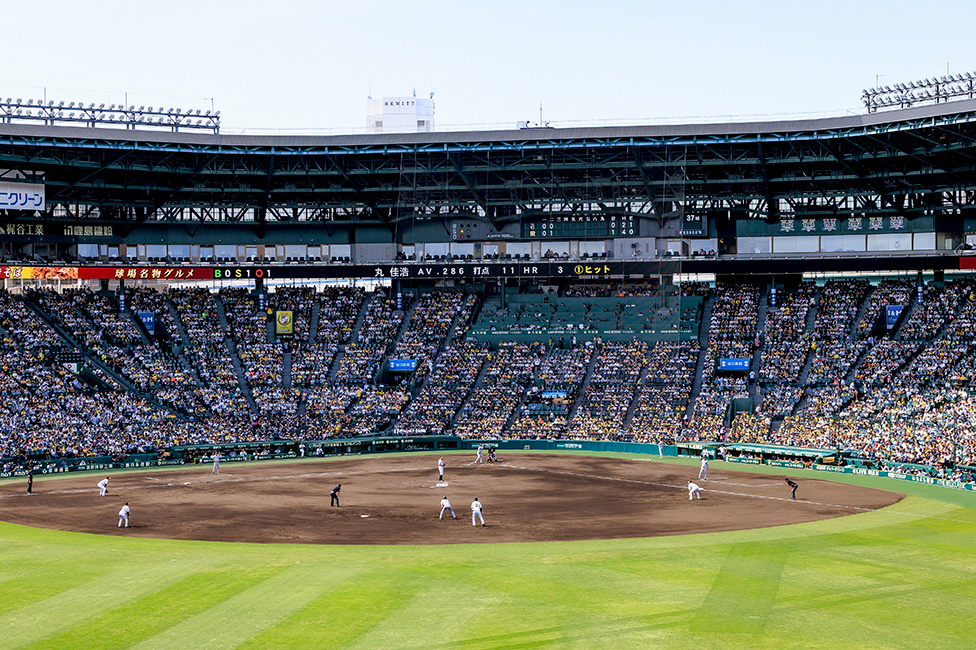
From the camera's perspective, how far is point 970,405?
59625 millimetres

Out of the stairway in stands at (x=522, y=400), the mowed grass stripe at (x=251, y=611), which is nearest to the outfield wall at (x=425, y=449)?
the stairway in stands at (x=522, y=400)

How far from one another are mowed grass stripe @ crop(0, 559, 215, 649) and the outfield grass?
3.4 inches

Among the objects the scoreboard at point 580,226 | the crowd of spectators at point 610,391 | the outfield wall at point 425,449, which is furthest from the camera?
the scoreboard at point 580,226

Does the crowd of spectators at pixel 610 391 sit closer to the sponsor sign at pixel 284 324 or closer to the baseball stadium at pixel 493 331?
the baseball stadium at pixel 493 331

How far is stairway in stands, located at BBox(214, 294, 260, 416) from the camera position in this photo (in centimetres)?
7638

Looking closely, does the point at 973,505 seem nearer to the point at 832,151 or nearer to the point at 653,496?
the point at 653,496

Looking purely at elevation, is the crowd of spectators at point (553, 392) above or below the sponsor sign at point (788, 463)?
above

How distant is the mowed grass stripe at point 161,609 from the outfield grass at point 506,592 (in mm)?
82

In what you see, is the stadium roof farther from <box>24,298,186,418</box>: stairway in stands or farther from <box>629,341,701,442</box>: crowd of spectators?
<box>629,341,701,442</box>: crowd of spectators

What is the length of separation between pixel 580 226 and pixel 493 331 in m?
11.7

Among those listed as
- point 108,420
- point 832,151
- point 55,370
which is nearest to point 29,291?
point 55,370

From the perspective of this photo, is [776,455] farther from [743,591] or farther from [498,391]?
[743,591]

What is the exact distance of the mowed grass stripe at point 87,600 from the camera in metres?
24.8

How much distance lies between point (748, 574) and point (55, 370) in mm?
58012
